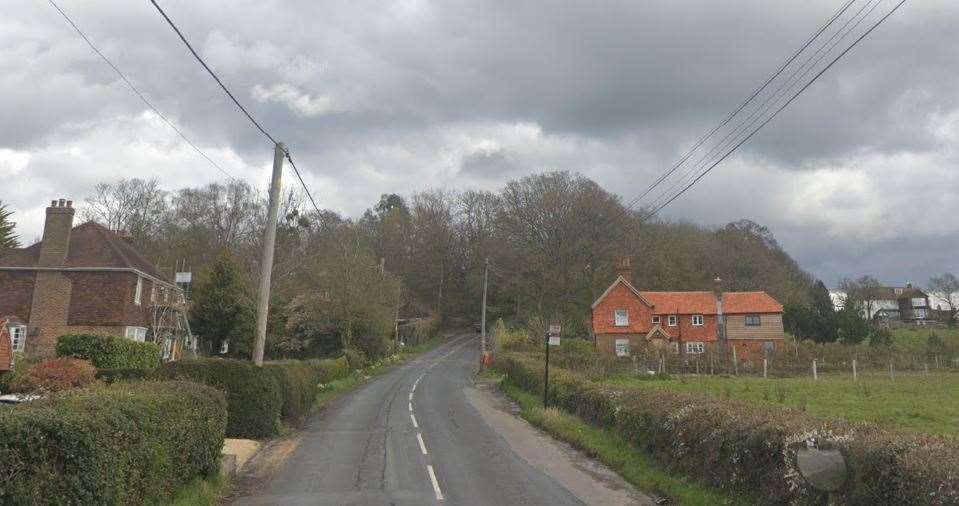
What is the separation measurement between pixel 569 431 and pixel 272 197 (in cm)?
1023

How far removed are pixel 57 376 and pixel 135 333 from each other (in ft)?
72.8

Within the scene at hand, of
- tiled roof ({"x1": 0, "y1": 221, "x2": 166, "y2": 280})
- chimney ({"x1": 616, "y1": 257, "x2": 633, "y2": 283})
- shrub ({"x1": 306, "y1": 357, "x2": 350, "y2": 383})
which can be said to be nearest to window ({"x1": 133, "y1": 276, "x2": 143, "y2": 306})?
tiled roof ({"x1": 0, "y1": 221, "x2": 166, "y2": 280})

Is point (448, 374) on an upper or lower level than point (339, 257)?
lower

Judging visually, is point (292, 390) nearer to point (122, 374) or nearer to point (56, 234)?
point (122, 374)

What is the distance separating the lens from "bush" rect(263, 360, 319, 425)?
20984 mm

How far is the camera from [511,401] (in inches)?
1230

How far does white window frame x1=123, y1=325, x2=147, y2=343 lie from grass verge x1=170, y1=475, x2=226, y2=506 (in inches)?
1255

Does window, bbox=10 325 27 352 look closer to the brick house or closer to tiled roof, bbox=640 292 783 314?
the brick house

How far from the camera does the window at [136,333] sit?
1579 inches

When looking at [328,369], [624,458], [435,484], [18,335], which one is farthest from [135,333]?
[624,458]

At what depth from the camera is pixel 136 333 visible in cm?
4138

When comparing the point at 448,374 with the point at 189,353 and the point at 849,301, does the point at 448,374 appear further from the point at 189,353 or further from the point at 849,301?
the point at 849,301

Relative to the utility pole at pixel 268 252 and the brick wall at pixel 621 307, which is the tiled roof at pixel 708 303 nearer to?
the brick wall at pixel 621 307

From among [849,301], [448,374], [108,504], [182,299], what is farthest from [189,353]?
[849,301]
